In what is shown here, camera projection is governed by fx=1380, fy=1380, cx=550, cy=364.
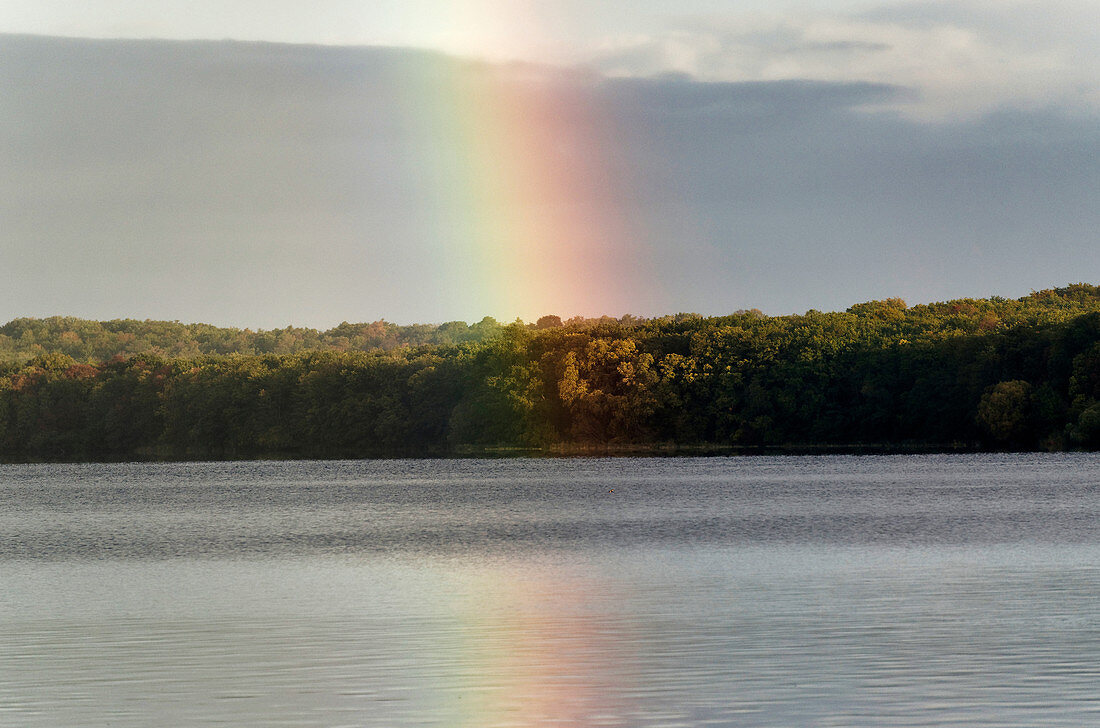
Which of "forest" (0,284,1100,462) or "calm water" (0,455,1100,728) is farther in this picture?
"forest" (0,284,1100,462)

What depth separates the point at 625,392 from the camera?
136m

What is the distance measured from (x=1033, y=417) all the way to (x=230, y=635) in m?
100

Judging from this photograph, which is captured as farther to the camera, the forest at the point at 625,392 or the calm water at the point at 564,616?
the forest at the point at 625,392

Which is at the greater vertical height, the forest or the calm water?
the forest

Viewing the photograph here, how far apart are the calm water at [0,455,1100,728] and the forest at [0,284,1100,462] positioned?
2611 inches

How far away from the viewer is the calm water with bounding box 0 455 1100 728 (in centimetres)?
1725

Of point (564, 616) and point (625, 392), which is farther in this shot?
point (625, 392)

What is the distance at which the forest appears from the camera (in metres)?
121

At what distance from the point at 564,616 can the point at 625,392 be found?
4326 inches

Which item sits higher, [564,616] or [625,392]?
[625,392]

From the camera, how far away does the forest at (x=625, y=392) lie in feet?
397

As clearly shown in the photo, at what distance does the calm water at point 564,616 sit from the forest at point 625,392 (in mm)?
66330

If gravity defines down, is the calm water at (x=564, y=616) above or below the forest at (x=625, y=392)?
below

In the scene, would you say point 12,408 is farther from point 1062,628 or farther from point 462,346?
point 1062,628
